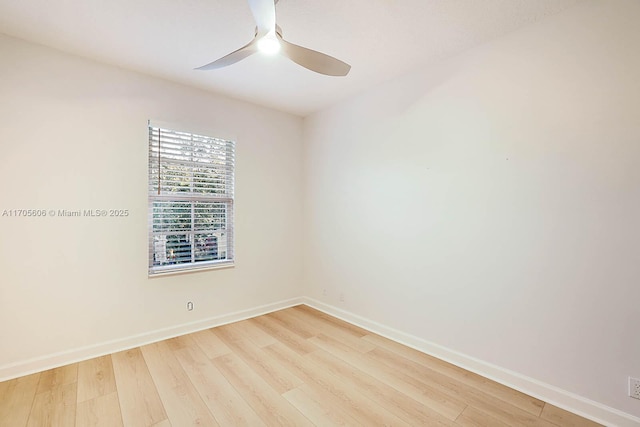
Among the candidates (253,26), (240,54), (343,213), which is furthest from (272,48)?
(343,213)

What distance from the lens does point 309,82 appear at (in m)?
3.03

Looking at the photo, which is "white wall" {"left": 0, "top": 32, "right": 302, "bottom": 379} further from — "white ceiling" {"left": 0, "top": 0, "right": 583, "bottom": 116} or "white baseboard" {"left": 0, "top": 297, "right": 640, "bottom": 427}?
"white ceiling" {"left": 0, "top": 0, "right": 583, "bottom": 116}

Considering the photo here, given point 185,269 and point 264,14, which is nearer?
point 264,14

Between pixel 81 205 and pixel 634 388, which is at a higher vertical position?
pixel 81 205

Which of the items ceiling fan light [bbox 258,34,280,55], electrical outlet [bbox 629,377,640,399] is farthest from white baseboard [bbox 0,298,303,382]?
electrical outlet [bbox 629,377,640,399]

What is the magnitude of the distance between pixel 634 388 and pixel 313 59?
2.83 meters

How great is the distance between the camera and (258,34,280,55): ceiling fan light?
168cm

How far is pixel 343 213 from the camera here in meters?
3.58

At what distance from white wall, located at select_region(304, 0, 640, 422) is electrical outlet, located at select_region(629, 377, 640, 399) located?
29mm

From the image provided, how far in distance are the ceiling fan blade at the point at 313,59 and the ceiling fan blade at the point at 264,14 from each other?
0.12 metres

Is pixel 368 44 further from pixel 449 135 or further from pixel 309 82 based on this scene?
pixel 449 135

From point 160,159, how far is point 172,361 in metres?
1.96

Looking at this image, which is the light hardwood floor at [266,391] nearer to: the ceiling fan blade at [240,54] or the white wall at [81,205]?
the white wall at [81,205]

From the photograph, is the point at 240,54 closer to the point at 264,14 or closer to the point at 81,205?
the point at 264,14
